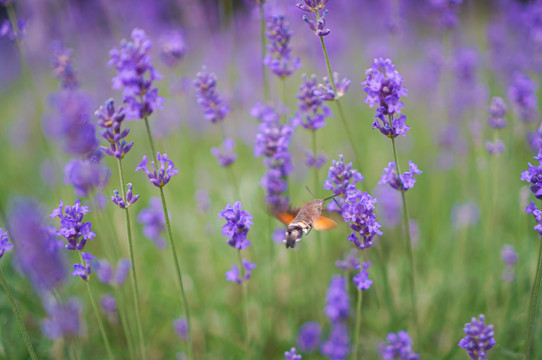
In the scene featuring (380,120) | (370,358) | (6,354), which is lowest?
(6,354)

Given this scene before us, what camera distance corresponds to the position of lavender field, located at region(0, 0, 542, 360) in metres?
1.90

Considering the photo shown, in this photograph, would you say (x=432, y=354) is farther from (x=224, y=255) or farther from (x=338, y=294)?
(x=224, y=255)

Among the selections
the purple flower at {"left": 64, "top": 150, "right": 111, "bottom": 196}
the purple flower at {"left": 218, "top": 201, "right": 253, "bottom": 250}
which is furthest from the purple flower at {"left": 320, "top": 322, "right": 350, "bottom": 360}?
the purple flower at {"left": 64, "top": 150, "right": 111, "bottom": 196}

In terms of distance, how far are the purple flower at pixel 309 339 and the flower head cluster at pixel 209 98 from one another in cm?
155

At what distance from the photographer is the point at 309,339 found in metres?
2.79

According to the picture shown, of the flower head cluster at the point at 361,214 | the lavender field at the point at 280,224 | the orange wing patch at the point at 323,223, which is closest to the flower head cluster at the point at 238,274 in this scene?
the lavender field at the point at 280,224

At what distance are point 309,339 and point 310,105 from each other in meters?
1.56

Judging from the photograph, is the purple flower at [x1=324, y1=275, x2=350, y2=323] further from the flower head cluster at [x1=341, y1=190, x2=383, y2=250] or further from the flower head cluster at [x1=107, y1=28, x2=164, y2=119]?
the flower head cluster at [x1=107, y1=28, x2=164, y2=119]

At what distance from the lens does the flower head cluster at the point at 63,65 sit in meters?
3.05

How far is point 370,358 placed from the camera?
9.61 feet

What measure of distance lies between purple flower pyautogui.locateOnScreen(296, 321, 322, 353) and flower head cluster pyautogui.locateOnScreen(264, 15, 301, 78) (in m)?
1.71

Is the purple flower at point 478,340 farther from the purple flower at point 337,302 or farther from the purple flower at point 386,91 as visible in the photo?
the purple flower at point 386,91

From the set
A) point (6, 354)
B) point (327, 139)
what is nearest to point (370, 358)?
point (6, 354)

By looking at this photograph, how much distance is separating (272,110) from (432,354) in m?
2.08
